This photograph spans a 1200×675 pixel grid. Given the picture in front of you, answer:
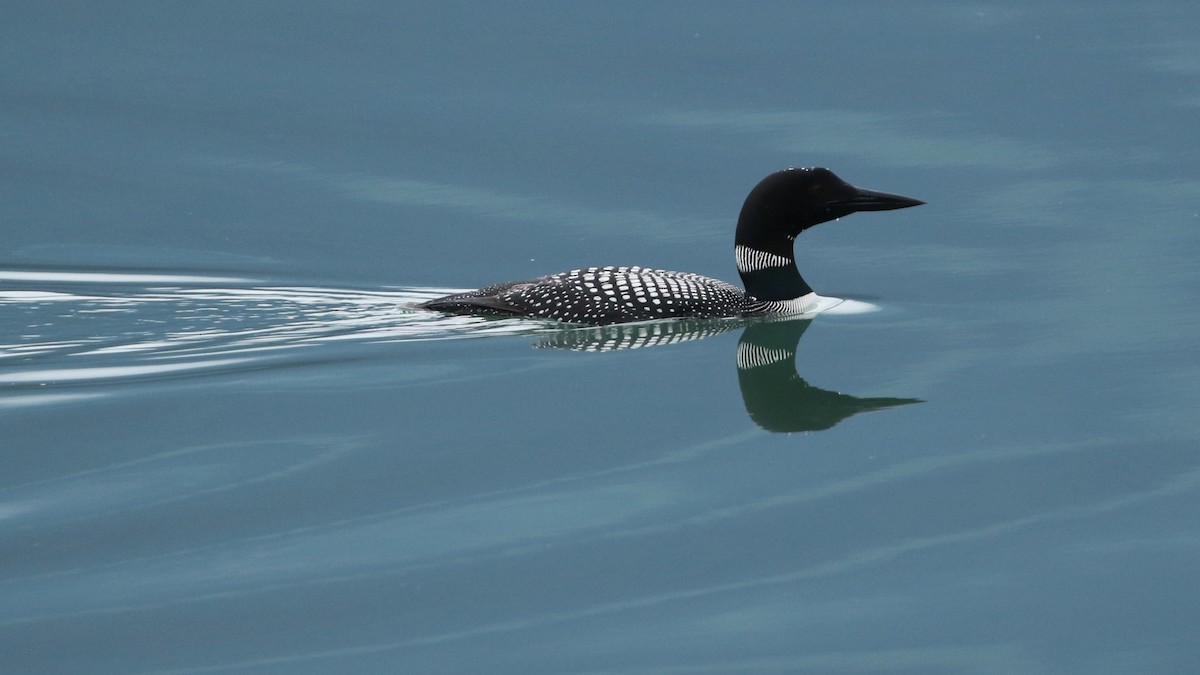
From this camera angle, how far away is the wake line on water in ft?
20.0

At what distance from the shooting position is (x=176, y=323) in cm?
674

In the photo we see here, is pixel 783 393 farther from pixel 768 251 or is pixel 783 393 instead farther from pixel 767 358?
pixel 768 251

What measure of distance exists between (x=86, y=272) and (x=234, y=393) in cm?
244

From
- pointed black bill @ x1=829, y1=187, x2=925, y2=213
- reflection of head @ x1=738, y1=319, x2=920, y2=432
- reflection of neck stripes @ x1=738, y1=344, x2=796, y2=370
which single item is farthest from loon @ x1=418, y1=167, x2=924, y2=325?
reflection of neck stripes @ x1=738, y1=344, x2=796, y2=370

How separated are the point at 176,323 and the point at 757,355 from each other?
2.30 m

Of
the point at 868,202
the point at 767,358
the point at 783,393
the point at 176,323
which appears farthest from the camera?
the point at 868,202

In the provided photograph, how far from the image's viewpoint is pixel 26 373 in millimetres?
5926

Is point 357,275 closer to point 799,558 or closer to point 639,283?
point 639,283

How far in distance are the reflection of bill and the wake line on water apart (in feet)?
0.96

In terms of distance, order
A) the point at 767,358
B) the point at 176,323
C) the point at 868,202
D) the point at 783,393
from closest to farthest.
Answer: the point at 783,393 < the point at 767,358 < the point at 176,323 < the point at 868,202

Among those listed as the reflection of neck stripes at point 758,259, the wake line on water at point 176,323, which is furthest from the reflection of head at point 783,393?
the wake line on water at point 176,323

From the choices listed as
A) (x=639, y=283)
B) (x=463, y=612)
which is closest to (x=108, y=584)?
(x=463, y=612)

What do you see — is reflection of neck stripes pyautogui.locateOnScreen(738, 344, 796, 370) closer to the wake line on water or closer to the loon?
the loon

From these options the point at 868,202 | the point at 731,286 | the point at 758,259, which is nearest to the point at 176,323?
the point at 731,286
